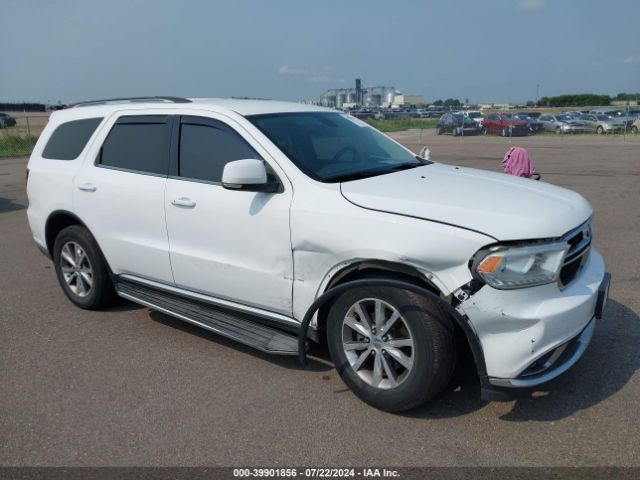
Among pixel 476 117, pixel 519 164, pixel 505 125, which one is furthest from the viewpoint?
pixel 476 117

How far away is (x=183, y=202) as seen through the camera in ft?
13.4

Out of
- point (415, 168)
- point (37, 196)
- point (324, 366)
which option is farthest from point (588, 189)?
point (37, 196)

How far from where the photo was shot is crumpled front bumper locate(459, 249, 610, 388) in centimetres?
292

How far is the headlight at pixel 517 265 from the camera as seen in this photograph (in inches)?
114

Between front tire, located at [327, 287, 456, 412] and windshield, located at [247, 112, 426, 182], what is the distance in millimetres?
868

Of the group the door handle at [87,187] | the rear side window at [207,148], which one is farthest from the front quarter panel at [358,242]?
the door handle at [87,187]

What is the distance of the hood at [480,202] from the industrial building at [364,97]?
138ft

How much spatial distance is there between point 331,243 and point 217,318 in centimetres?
122

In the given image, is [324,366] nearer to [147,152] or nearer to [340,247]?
[340,247]

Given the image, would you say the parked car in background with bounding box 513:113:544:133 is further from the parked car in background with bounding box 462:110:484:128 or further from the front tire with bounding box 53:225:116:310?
the front tire with bounding box 53:225:116:310

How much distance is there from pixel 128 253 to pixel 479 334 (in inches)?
115

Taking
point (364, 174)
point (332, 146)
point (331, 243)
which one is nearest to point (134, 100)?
point (332, 146)

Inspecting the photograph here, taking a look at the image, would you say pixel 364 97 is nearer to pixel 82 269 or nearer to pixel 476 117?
pixel 476 117

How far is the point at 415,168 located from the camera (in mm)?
Result: 4215
